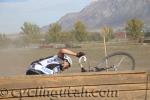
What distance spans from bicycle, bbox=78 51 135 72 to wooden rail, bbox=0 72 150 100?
840 millimetres

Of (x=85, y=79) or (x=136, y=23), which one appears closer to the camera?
(x=85, y=79)

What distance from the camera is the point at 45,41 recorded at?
6750cm

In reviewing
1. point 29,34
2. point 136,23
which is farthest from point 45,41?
point 136,23

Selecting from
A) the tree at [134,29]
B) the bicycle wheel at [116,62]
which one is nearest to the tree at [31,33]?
the tree at [134,29]

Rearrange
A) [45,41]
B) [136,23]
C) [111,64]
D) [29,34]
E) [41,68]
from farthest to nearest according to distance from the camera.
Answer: [136,23] → [45,41] → [29,34] → [111,64] → [41,68]

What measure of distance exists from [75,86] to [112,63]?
→ 4.45 feet

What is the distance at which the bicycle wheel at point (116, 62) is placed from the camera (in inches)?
253

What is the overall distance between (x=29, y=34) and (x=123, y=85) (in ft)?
181

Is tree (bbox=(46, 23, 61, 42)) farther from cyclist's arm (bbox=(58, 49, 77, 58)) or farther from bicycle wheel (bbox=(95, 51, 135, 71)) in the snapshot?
cyclist's arm (bbox=(58, 49, 77, 58))

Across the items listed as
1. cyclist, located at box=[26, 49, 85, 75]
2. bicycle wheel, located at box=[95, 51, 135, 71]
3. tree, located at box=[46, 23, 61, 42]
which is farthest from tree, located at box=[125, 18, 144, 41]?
cyclist, located at box=[26, 49, 85, 75]

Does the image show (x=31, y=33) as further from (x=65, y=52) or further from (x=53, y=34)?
A: (x=65, y=52)

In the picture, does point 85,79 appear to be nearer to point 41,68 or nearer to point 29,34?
point 41,68

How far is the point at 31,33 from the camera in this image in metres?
59.7

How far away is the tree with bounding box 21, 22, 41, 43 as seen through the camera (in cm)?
5697
